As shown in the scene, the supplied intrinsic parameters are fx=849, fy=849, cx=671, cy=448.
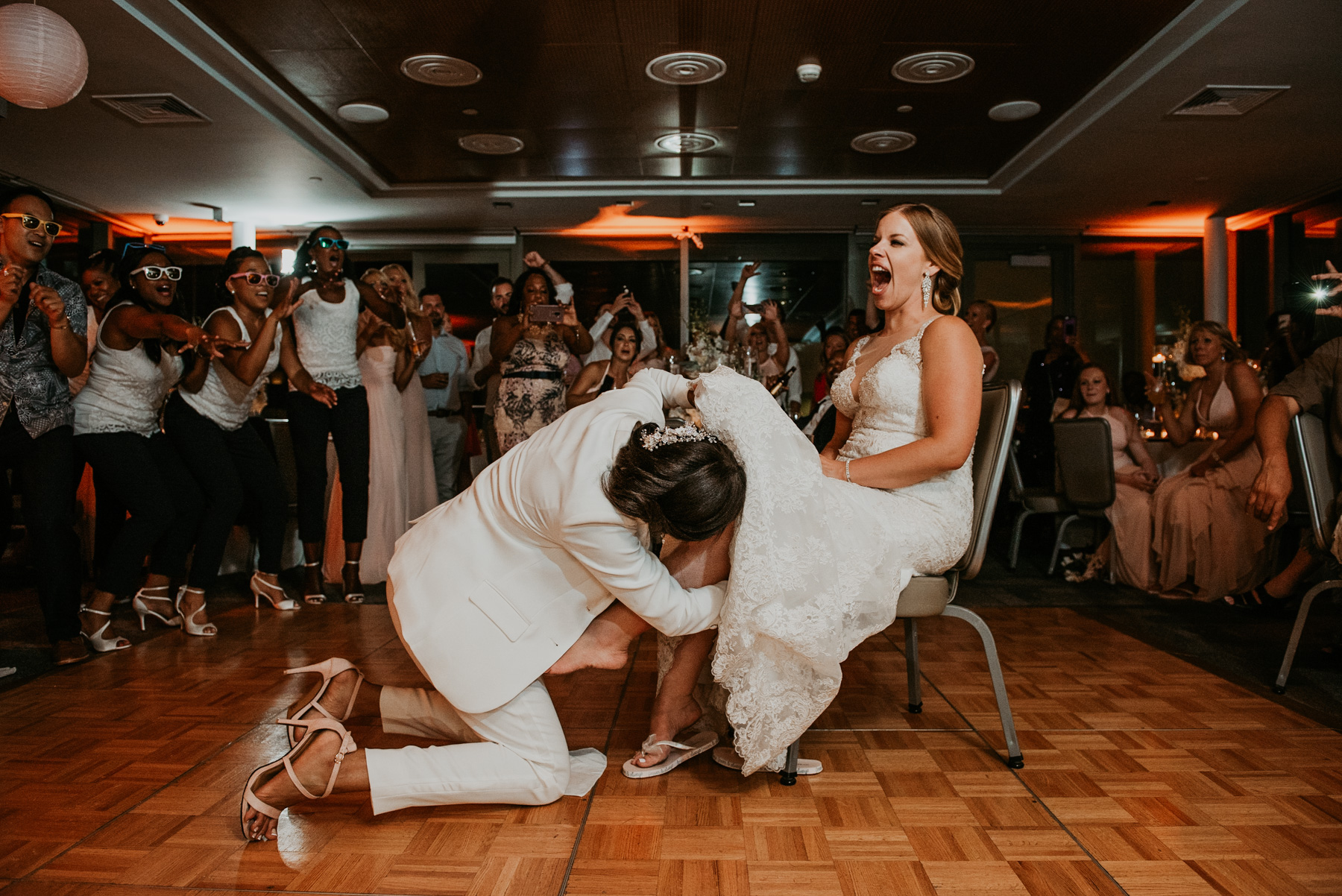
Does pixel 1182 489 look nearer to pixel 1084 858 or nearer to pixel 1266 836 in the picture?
pixel 1266 836

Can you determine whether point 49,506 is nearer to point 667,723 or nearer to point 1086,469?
point 667,723

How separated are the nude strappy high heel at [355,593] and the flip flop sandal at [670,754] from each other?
2.31 metres

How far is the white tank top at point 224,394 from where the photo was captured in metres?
3.37

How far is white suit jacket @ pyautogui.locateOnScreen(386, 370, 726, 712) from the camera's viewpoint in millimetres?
1576

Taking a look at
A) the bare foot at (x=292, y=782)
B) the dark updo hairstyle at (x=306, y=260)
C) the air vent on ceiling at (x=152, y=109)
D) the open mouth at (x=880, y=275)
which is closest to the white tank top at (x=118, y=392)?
the dark updo hairstyle at (x=306, y=260)

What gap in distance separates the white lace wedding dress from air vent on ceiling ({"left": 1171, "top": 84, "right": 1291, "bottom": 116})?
490cm

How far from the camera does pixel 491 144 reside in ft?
21.6

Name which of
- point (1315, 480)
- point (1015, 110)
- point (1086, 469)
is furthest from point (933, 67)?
point (1315, 480)

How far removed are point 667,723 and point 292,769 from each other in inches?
30.9

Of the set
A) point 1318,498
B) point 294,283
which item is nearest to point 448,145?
point 294,283

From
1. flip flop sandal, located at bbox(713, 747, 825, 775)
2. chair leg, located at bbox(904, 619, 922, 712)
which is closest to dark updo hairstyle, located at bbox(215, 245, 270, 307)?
flip flop sandal, located at bbox(713, 747, 825, 775)

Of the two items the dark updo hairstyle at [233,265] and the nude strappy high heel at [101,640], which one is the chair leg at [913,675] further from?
the dark updo hairstyle at [233,265]

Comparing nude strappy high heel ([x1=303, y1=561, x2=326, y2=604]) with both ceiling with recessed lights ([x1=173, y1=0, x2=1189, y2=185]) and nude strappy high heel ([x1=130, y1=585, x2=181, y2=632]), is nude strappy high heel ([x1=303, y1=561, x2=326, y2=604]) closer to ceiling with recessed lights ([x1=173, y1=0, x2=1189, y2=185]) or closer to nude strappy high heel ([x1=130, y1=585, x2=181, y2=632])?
nude strappy high heel ([x1=130, y1=585, x2=181, y2=632])

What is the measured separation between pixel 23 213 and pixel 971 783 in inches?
121
